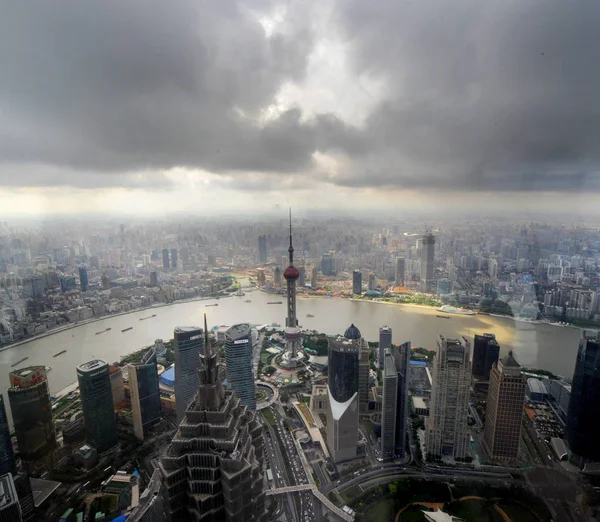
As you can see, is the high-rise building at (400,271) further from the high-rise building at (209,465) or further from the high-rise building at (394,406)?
the high-rise building at (209,465)

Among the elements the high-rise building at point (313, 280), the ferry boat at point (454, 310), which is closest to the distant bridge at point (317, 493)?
the ferry boat at point (454, 310)

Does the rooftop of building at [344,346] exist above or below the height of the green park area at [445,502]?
above

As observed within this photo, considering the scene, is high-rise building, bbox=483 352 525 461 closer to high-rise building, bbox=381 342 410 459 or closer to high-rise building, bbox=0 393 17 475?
high-rise building, bbox=381 342 410 459

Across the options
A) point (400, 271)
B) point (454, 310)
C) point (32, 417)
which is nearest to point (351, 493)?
point (32, 417)

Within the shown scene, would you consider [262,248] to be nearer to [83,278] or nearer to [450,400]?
[83,278]

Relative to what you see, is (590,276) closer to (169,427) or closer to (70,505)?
(169,427)

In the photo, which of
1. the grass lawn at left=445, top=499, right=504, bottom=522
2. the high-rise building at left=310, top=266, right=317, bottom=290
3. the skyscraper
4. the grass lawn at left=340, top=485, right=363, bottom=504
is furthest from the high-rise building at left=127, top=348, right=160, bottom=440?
the high-rise building at left=310, top=266, right=317, bottom=290

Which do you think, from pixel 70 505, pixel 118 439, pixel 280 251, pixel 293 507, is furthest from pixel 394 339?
pixel 70 505
